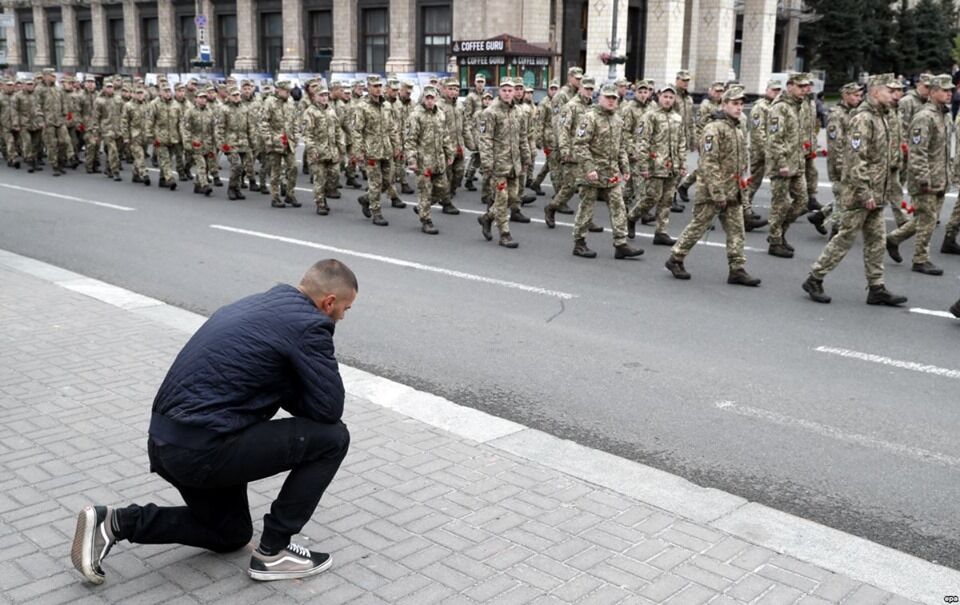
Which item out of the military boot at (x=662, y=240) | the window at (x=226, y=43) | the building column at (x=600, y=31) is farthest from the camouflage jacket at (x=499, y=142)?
the window at (x=226, y=43)

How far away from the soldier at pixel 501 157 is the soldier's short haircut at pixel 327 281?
864 centimetres

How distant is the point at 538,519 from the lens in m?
4.63

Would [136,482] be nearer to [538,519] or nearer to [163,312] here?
[538,519]

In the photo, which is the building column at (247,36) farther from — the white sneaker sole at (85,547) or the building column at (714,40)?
the white sneaker sole at (85,547)

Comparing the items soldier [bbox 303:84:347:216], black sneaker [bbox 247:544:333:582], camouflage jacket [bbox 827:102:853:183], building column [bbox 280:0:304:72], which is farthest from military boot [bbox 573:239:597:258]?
building column [bbox 280:0:304:72]

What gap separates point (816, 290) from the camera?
9.60 metres

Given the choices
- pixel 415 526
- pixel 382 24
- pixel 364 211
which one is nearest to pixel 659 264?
pixel 364 211

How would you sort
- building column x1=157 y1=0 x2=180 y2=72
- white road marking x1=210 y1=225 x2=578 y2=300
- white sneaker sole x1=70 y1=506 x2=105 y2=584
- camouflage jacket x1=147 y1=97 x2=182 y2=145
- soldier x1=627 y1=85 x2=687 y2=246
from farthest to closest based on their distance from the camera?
building column x1=157 y1=0 x2=180 y2=72
camouflage jacket x1=147 y1=97 x2=182 y2=145
soldier x1=627 y1=85 x2=687 y2=246
white road marking x1=210 y1=225 x2=578 y2=300
white sneaker sole x1=70 y1=506 x2=105 y2=584

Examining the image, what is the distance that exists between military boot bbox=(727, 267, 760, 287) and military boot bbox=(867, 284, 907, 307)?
3.97ft

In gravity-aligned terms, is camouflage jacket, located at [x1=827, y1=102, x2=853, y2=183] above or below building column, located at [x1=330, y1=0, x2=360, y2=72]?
below

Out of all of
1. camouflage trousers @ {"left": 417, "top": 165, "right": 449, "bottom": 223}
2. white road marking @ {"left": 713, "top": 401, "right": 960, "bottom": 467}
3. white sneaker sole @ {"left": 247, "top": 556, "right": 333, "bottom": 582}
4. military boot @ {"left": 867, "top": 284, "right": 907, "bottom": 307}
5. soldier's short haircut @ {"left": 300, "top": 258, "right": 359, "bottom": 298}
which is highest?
soldier's short haircut @ {"left": 300, "top": 258, "right": 359, "bottom": 298}

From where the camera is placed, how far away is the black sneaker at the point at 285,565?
13.1ft

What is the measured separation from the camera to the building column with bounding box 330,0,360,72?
4747 centimetres

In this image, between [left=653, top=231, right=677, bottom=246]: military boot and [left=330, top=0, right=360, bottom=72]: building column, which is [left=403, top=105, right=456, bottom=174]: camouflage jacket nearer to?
[left=653, top=231, right=677, bottom=246]: military boot
